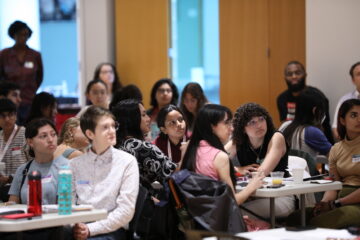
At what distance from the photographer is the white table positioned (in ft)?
15.1

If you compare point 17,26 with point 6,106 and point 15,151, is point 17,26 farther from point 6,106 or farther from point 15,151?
point 15,151

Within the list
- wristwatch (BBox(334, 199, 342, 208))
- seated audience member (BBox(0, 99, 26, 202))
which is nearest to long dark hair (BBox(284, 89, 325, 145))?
wristwatch (BBox(334, 199, 342, 208))

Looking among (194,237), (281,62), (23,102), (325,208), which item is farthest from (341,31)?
(194,237)

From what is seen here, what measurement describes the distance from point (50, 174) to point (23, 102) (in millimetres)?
4290

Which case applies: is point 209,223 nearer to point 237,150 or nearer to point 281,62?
point 237,150

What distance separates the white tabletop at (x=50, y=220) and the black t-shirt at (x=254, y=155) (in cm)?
194

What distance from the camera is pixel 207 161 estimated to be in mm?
4527

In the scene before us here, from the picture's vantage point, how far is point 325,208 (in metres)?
5.23

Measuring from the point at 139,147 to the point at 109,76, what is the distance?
4426 millimetres

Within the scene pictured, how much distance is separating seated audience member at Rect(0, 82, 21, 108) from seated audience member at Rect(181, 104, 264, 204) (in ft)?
12.9

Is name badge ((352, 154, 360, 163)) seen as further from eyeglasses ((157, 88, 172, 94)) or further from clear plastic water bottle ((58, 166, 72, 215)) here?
eyeglasses ((157, 88, 172, 94))

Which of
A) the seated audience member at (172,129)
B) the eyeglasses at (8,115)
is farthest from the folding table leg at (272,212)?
the eyeglasses at (8,115)

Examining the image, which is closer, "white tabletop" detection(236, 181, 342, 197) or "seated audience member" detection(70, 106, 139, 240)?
"seated audience member" detection(70, 106, 139, 240)

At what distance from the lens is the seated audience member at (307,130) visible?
630 cm
